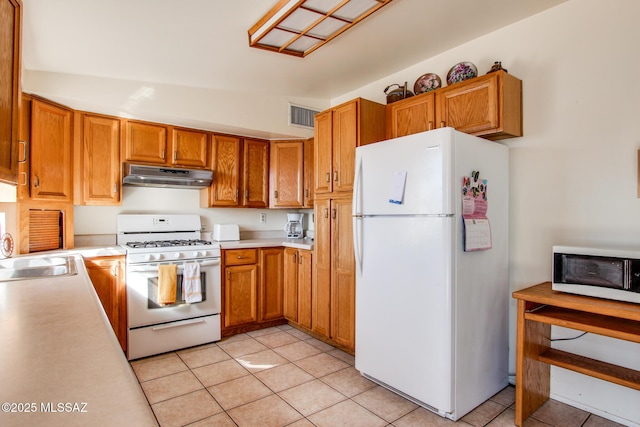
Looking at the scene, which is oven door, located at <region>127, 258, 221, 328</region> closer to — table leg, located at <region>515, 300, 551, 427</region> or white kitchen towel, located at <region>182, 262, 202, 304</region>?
white kitchen towel, located at <region>182, 262, 202, 304</region>

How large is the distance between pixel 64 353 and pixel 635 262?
2.27m

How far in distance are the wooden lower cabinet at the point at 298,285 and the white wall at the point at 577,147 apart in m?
1.74

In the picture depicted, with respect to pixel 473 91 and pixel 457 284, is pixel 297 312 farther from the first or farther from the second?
pixel 473 91

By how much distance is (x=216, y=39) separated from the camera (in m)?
2.43

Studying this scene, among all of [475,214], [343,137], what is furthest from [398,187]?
[343,137]

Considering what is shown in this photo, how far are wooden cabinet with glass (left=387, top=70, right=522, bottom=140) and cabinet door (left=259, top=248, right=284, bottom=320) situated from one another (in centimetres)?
189

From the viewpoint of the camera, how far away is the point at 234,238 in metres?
3.76

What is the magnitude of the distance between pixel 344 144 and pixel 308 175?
1.04 metres

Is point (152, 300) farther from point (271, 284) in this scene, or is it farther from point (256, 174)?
point (256, 174)

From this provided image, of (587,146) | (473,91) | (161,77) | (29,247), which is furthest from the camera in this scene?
(161,77)

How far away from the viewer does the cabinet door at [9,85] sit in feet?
3.65

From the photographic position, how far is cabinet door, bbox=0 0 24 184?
111 centimetres

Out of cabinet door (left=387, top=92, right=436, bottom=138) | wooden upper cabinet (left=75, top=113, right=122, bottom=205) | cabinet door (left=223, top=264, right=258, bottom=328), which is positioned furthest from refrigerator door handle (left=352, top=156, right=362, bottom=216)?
wooden upper cabinet (left=75, top=113, right=122, bottom=205)

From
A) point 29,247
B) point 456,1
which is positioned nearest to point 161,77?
point 29,247
